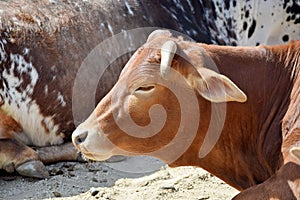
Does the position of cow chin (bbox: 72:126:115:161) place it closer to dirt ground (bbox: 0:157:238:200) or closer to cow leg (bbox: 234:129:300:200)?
cow leg (bbox: 234:129:300:200)

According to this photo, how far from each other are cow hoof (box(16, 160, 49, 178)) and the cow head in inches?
62.5

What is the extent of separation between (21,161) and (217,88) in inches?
95.1

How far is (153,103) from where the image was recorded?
4.61 m

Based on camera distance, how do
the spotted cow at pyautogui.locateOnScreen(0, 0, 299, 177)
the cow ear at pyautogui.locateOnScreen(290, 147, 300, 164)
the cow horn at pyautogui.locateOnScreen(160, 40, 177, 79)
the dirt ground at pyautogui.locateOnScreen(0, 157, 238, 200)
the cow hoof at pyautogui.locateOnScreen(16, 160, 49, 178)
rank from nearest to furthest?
1. the cow ear at pyautogui.locateOnScreen(290, 147, 300, 164)
2. the cow horn at pyautogui.locateOnScreen(160, 40, 177, 79)
3. the dirt ground at pyautogui.locateOnScreen(0, 157, 238, 200)
4. the cow hoof at pyautogui.locateOnScreen(16, 160, 49, 178)
5. the spotted cow at pyautogui.locateOnScreen(0, 0, 299, 177)

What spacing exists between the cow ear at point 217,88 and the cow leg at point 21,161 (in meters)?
2.21

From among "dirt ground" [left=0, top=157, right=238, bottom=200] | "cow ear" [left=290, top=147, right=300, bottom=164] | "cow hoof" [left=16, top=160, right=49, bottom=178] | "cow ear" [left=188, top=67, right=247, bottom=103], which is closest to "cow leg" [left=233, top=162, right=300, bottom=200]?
"cow ear" [left=290, top=147, right=300, bottom=164]

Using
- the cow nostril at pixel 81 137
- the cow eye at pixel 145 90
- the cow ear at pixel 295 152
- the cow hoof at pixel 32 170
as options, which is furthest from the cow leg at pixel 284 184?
the cow hoof at pixel 32 170

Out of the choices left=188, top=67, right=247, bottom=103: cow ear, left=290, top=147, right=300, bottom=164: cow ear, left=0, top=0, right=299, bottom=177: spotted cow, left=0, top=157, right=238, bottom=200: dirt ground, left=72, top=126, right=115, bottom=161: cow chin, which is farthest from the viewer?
left=0, top=0, right=299, bottom=177: spotted cow

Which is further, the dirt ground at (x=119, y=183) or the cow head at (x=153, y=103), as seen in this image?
the dirt ground at (x=119, y=183)

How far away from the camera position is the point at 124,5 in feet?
24.1

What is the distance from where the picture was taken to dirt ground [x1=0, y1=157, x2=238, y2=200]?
5781 millimetres

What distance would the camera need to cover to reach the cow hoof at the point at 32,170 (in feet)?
20.6

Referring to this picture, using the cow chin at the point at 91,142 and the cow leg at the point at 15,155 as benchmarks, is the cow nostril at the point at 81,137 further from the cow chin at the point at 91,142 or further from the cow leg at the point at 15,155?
the cow leg at the point at 15,155

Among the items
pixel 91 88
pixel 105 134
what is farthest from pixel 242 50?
pixel 91 88
